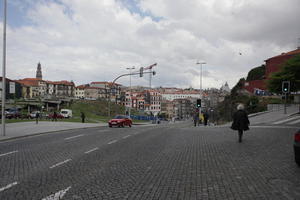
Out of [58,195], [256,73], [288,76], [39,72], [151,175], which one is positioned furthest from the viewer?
[39,72]

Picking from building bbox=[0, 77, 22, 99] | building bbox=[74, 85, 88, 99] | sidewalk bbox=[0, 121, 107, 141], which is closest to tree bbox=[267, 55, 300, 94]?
sidewalk bbox=[0, 121, 107, 141]

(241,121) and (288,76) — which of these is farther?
(288,76)

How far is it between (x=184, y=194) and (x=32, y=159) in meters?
5.81

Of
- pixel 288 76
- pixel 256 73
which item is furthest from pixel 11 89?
pixel 256 73

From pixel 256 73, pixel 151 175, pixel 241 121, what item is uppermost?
pixel 256 73

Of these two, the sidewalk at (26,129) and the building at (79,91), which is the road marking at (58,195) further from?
the building at (79,91)

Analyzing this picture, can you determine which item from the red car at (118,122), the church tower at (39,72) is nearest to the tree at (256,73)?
the red car at (118,122)

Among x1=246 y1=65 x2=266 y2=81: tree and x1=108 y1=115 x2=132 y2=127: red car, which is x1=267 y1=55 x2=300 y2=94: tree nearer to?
x1=108 y1=115 x2=132 y2=127: red car

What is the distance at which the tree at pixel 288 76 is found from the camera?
3606 cm

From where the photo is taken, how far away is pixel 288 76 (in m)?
35.8

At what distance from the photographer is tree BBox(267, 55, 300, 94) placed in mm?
36062

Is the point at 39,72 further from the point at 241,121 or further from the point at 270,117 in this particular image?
the point at 241,121

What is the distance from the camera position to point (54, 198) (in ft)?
16.2

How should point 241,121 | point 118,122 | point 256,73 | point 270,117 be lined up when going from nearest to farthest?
point 241,121
point 270,117
point 118,122
point 256,73
